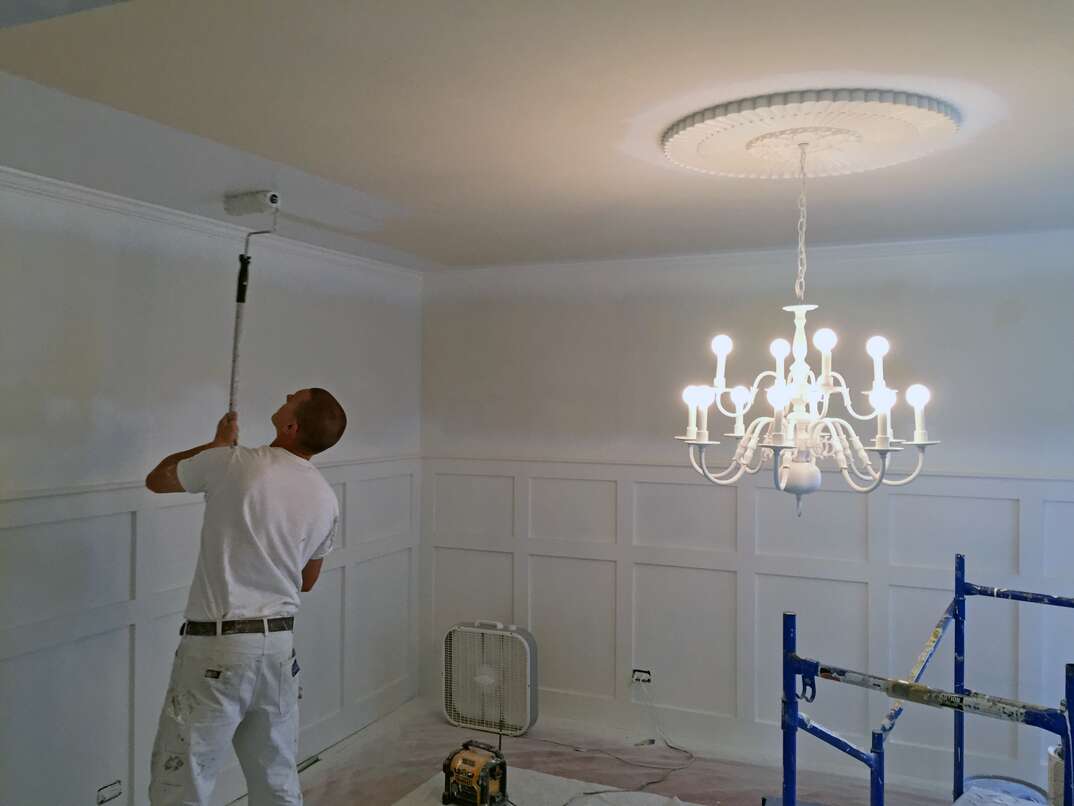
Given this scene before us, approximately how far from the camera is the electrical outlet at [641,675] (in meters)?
4.15

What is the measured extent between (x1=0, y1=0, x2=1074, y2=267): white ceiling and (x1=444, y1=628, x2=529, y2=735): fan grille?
225 cm

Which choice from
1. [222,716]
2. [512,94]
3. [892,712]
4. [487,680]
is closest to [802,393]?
[892,712]

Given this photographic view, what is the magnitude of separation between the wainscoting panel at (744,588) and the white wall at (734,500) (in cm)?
1

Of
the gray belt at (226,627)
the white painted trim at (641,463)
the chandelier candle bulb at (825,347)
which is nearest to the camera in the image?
the chandelier candle bulb at (825,347)

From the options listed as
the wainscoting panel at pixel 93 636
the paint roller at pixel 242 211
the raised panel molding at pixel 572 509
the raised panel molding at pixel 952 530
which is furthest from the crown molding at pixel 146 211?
the raised panel molding at pixel 952 530

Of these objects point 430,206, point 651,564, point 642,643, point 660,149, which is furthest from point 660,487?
point 660,149

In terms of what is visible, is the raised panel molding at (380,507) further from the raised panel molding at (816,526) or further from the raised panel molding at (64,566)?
the raised panel molding at (816,526)

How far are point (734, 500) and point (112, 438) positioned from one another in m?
2.79

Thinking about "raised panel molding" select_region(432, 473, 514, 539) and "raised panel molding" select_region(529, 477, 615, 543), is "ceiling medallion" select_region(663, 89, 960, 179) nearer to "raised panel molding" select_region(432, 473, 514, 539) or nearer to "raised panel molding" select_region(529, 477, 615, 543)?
"raised panel molding" select_region(529, 477, 615, 543)

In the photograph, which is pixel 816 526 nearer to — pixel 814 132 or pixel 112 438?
pixel 814 132

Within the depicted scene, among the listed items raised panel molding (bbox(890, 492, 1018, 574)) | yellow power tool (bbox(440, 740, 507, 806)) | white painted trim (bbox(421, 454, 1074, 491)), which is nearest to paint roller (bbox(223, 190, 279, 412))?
yellow power tool (bbox(440, 740, 507, 806))

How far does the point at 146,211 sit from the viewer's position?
2973mm

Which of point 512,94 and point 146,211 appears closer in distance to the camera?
point 512,94

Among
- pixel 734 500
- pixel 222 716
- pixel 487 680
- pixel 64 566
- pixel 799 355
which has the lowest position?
pixel 487 680
